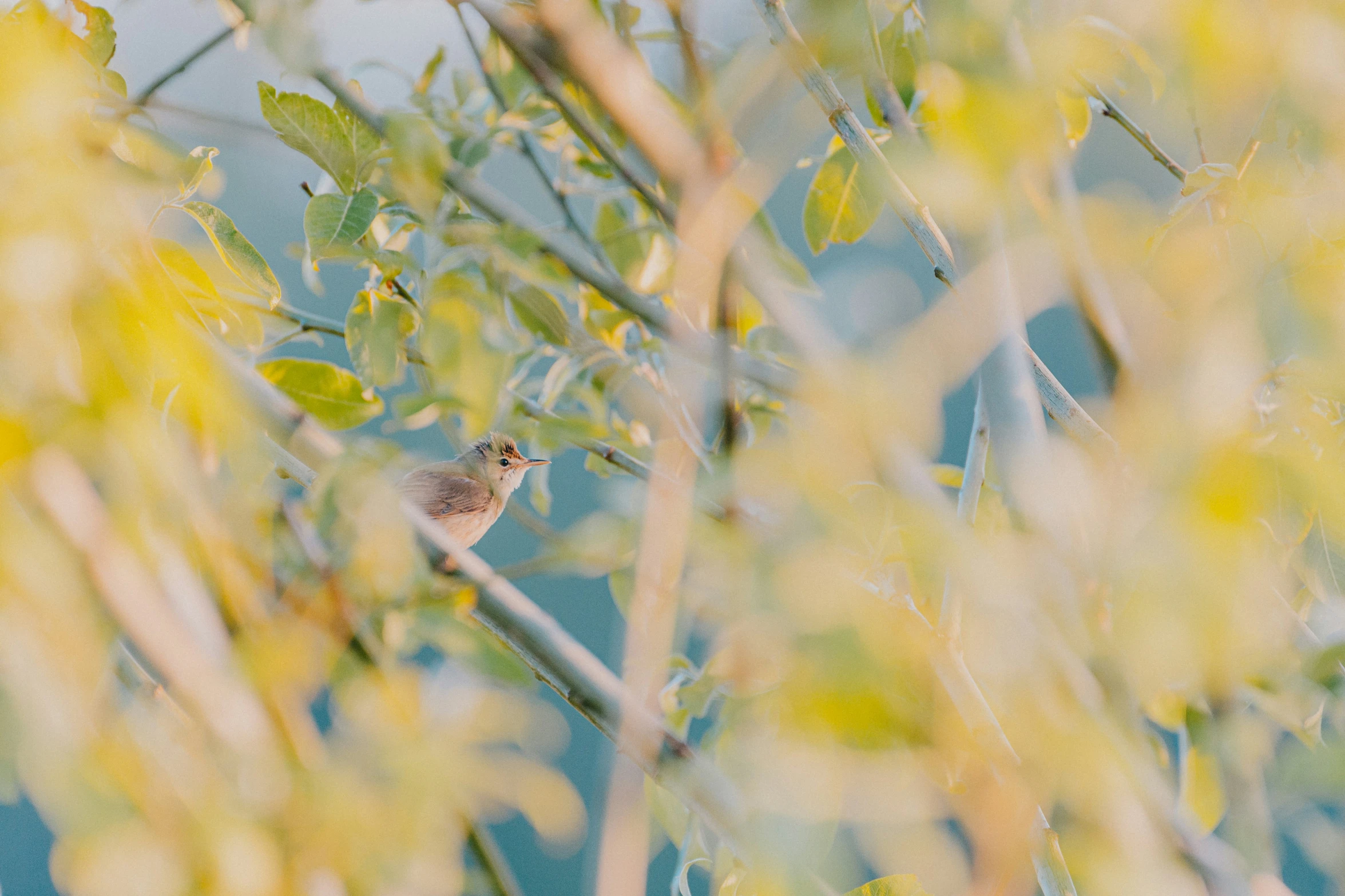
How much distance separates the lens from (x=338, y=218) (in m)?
0.59

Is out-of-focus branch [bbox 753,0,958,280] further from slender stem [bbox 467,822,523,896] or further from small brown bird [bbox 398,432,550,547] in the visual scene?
small brown bird [bbox 398,432,550,547]

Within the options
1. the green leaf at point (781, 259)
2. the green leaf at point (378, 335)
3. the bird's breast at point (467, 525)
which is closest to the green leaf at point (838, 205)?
the green leaf at point (781, 259)

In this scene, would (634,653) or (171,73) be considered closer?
(634,653)

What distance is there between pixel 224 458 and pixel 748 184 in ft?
1.04

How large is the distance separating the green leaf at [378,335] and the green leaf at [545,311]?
3.2 inches

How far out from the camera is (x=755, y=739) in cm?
37

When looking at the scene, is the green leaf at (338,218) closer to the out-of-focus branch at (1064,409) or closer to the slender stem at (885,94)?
the slender stem at (885,94)

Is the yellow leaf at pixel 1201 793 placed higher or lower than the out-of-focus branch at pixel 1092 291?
lower

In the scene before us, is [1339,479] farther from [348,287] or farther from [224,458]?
[348,287]

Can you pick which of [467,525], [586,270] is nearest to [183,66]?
[586,270]

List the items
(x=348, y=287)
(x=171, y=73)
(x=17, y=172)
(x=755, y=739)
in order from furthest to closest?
(x=348, y=287), (x=171, y=73), (x=755, y=739), (x=17, y=172)

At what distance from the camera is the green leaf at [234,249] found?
20.0 inches

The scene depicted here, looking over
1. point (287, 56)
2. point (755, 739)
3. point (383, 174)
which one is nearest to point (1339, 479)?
point (755, 739)

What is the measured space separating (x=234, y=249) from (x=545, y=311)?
0.20 metres
